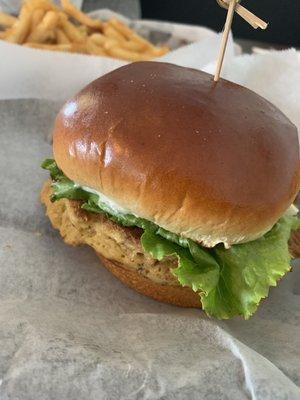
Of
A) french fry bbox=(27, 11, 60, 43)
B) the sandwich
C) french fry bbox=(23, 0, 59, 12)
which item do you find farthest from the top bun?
french fry bbox=(23, 0, 59, 12)

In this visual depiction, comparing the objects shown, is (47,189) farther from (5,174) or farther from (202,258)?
(202,258)

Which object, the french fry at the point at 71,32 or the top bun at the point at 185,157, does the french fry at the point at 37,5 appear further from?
the top bun at the point at 185,157

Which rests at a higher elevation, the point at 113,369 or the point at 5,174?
the point at 113,369

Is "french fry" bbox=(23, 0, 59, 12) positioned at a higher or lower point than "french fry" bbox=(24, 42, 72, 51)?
higher

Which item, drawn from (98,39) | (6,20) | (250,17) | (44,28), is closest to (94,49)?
(98,39)

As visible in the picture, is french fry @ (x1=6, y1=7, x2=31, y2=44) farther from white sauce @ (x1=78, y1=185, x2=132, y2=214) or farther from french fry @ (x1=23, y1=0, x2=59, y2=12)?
white sauce @ (x1=78, y1=185, x2=132, y2=214)

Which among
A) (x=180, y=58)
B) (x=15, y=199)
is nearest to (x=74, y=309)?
(x=15, y=199)

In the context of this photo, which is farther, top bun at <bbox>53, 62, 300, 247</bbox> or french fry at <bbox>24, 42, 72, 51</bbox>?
french fry at <bbox>24, 42, 72, 51</bbox>
